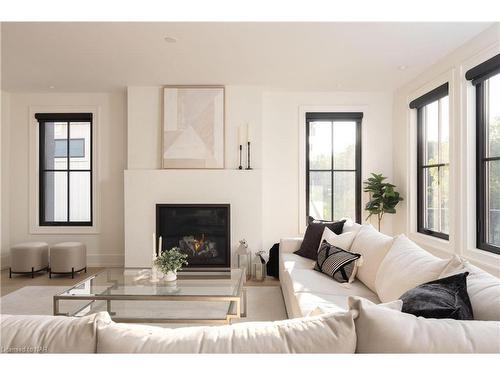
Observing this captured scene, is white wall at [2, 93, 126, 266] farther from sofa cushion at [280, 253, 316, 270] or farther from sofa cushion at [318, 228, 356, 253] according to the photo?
sofa cushion at [318, 228, 356, 253]

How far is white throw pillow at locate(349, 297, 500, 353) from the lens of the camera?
0.85m

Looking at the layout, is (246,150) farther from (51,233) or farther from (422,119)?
(51,233)

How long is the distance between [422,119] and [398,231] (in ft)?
5.23

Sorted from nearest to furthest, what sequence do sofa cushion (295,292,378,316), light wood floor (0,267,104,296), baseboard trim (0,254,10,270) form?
sofa cushion (295,292,378,316) < light wood floor (0,267,104,296) < baseboard trim (0,254,10,270)

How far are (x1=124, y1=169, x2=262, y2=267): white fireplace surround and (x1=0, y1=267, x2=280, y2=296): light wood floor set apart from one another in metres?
0.56

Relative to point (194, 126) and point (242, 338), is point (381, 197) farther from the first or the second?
point (242, 338)

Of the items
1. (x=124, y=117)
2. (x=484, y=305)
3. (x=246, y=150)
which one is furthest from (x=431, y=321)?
(x=124, y=117)

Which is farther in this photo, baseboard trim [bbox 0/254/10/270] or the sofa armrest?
baseboard trim [bbox 0/254/10/270]

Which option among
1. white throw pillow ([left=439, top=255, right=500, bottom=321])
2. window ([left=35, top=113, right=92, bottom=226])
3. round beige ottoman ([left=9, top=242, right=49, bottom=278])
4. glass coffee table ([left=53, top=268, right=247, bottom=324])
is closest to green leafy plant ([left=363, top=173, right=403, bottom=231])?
glass coffee table ([left=53, top=268, right=247, bottom=324])

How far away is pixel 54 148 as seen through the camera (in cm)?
498

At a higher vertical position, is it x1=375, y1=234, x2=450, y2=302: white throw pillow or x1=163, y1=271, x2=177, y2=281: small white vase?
x1=375, y1=234, x2=450, y2=302: white throw pillow

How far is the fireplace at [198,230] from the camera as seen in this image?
173 inches

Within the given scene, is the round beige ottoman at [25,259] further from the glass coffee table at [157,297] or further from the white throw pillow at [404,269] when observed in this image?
the white throw pillow at [404,269]

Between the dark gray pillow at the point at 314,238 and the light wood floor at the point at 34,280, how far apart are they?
287cm
